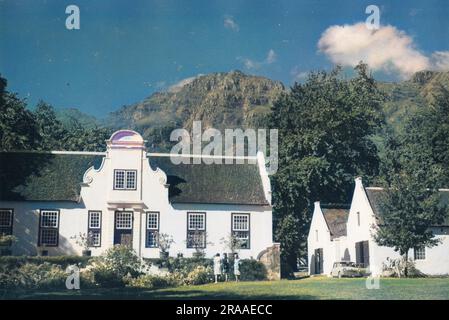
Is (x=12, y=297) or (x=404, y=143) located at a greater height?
(x=404, y=143)

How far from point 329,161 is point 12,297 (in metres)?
12.9

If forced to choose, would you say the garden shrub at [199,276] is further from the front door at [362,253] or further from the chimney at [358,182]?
the chimney at [358,182]

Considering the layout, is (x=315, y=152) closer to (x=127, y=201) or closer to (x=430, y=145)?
(x=430, y=145)

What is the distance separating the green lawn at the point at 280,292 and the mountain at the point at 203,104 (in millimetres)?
7638

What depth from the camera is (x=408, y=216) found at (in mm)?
24547

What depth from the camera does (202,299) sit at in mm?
19938

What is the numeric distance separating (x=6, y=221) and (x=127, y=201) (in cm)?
383

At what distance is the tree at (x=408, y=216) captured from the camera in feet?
80.6

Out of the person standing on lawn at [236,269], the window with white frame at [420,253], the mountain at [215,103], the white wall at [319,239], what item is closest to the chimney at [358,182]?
the white wall at [319,239]

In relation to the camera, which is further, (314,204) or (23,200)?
(314,204)

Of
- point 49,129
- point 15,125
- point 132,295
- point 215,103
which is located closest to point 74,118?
point 49,129
